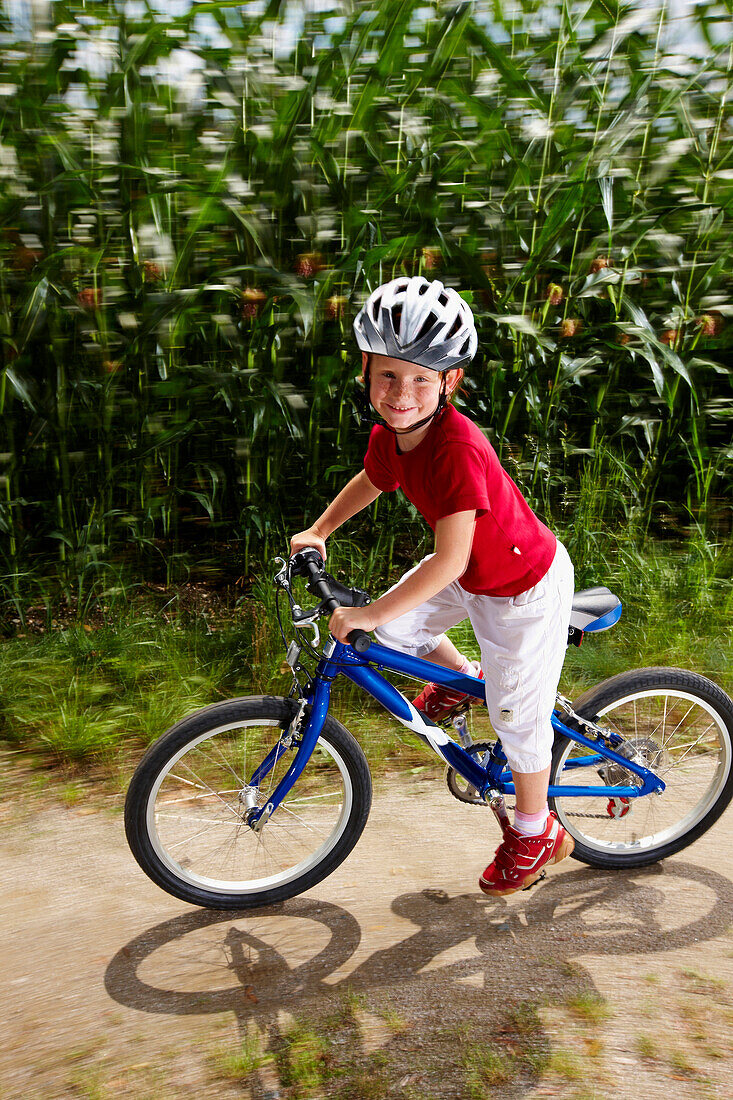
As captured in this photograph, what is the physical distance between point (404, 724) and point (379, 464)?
0.68m

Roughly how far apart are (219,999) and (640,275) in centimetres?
327

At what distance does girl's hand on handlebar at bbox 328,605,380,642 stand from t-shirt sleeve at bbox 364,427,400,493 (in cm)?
43

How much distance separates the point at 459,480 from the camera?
1.89 m

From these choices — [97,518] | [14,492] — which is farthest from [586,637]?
[14,492]

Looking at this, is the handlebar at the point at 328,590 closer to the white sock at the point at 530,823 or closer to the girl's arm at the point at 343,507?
the girl's arm at the point at 343,507

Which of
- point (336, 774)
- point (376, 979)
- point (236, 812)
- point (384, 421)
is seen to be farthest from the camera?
point (336, 774)

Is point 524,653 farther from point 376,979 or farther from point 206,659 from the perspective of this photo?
point 206,659

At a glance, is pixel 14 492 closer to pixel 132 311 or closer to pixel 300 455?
pixel 132 311

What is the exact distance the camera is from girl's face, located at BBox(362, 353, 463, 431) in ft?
6.23

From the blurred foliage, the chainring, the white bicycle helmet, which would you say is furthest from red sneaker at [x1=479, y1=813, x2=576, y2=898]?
the blurred foliage

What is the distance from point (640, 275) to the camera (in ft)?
12.4

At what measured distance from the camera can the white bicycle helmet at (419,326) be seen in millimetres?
1861

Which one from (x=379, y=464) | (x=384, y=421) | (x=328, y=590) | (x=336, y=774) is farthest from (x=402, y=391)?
(x=336, y=774)

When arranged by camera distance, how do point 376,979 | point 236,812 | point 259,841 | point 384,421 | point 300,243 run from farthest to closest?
1. point 300,243
2. point 259,841
3. point 236,812
4. point 376,979
5. point 384,421
